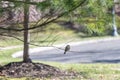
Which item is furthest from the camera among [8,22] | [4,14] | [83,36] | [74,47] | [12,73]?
[83,36]

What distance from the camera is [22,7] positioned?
748 centimetres

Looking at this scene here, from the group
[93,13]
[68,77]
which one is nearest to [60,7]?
[93,13]

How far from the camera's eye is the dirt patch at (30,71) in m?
9.62

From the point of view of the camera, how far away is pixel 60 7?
7.06 m

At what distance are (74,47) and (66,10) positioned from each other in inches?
691

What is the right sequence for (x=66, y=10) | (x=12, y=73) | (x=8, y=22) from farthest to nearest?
(x=12, y=73), (x=8, y=22), (x=66, y=10)

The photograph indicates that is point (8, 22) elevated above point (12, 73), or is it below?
above

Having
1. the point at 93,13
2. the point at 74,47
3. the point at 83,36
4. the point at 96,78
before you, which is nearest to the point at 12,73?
the point at 96,78

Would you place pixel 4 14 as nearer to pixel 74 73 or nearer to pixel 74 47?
pixel 74 73

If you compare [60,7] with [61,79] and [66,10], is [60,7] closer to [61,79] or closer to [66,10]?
[66,10]

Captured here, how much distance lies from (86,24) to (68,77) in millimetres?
1596

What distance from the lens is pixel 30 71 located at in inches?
390

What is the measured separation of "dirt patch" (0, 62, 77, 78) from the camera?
9.62 m

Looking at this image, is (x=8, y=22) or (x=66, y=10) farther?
(x=8, y=22)
